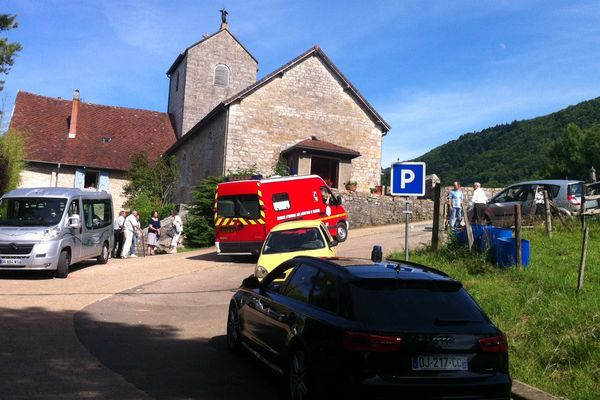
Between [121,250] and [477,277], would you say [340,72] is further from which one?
[477,277]

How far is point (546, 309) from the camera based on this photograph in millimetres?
7461

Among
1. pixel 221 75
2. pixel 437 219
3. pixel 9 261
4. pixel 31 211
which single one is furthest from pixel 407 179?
pixel 221 75

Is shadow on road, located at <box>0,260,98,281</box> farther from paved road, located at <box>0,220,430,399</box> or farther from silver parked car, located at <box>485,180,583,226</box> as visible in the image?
silver parked car, located at <box>485,180,583,226</box>

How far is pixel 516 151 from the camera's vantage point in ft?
203

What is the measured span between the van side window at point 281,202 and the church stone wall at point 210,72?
2728 centimetres

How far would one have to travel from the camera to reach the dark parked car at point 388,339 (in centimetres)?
432

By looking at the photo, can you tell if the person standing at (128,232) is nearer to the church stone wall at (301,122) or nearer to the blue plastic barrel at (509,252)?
the church stone wall at (301,122)

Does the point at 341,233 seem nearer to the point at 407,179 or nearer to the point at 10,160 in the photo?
the point at 407,179

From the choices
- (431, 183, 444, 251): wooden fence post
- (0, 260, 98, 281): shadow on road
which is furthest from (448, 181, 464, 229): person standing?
(0, 260, 98, 281): shadow on road

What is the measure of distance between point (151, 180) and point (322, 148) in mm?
14832

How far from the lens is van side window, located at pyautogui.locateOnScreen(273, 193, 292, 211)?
1806 centimetres

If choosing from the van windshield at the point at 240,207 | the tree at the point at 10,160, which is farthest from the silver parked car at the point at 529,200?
the tree at the point at 10,160

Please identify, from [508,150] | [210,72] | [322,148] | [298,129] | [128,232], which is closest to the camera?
[128,232]

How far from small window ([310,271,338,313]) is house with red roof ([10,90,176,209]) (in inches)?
1409
